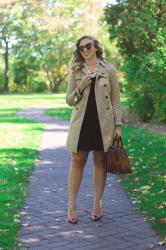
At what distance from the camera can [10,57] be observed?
204 feet

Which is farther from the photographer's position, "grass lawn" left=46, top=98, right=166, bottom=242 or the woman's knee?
"grass lawn" left=46, top=98, right=166, bottom=242

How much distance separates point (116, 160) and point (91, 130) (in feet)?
1.37

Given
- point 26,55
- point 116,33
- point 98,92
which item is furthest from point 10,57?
point 98,92

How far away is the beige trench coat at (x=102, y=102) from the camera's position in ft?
19.2

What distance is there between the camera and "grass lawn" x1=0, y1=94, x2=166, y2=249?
20.0ft

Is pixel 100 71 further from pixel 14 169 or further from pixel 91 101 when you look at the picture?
pixel 14 169

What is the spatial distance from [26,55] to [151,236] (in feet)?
178

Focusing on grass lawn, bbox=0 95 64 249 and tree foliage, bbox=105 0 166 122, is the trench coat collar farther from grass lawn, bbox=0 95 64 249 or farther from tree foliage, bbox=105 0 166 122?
tree foliage, bbox=105 0 166 122

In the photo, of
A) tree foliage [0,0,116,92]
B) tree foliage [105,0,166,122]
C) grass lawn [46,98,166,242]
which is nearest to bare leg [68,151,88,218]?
grass lawn [46,98,166,242]

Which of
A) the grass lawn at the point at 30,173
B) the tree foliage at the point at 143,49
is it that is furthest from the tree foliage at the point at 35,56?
the grass lawn at the point at 30,173

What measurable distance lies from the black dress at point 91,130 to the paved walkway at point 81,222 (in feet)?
2.79

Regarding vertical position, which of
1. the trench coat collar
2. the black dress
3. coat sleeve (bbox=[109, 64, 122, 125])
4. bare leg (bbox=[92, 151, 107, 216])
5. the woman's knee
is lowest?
bare leg (bbox=[92, 151, 107, 216])

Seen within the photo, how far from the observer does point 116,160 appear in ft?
19.2

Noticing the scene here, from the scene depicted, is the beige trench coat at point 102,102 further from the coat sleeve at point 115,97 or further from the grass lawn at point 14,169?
the grass lawn at point 14,169
